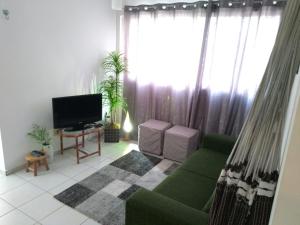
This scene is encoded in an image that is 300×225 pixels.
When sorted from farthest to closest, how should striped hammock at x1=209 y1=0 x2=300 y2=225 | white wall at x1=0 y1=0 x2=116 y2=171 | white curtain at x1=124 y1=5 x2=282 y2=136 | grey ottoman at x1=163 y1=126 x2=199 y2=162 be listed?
grey ottoman at x1=163 y1=126 x2=199 y2=162 < white curtain at x1=124 y1=5 x2=282 y2=136 < white wall at x1=0 y1=0 x2=116 y2=171 < striped hammock at x1=209 y1=0 x2=300 y2=225

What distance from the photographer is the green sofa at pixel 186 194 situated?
5.18 ft

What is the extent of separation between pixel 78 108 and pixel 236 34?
260 centimetres

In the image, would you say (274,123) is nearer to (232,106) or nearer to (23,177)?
(232,106)

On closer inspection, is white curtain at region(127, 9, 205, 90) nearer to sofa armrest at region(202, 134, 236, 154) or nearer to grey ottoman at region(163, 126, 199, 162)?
grey ottoman at region(163, 126, 199, 162)

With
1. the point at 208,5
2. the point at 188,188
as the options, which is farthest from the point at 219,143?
the point at 208,5

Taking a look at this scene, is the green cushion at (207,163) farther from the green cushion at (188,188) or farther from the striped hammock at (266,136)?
the striped hammock at (266,136)

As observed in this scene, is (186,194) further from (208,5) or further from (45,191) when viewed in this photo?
(208,5)

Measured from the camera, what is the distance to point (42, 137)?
3248 mm

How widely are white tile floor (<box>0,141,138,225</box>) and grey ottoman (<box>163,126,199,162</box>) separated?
0.85m

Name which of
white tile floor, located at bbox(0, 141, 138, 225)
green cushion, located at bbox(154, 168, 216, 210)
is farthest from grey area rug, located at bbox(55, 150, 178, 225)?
green cushion, located at bbox(154, 168, 216, 210)

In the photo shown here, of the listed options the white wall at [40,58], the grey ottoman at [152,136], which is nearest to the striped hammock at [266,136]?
the grey ottoman at [152,136]

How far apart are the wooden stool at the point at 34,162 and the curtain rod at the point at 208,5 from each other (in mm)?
2852

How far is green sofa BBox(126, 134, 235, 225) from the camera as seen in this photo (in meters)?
1.58

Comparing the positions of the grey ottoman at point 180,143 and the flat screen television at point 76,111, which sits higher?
the flat screen television at point 76,111
